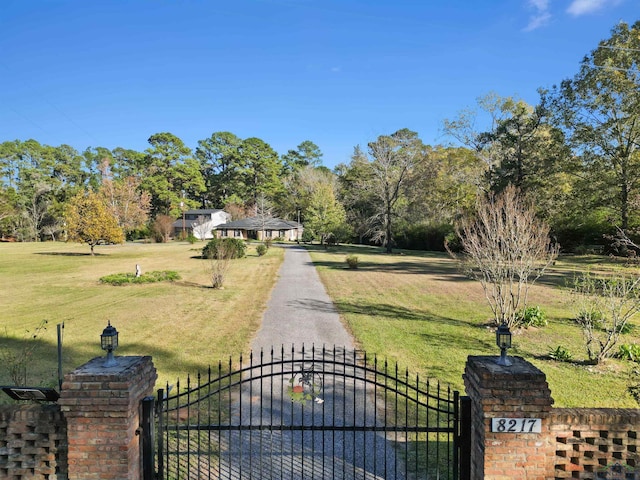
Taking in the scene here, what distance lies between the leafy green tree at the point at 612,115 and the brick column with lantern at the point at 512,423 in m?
26.0

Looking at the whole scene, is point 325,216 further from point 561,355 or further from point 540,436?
point 540,436

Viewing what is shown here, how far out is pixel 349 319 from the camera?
11898 mm

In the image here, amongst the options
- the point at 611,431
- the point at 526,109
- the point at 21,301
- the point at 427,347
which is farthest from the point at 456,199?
the point at 611,431

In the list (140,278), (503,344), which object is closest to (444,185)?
(140,278)

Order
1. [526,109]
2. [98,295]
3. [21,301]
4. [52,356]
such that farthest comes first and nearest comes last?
[526,109], [98,295], [21,301], [52,356]

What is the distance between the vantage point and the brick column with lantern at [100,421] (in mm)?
3457

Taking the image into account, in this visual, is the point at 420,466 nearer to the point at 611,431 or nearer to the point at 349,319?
the point at 611,431

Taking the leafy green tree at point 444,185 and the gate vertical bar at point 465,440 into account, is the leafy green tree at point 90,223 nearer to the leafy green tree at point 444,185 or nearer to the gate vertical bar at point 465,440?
the leafy green tree at point 444,185

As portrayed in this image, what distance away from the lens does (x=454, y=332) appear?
1047 cm

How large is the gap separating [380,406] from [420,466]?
5.21 feet

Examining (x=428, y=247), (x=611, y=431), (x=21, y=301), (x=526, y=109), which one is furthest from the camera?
(x=428, y=247)

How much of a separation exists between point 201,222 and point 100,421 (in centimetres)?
6724

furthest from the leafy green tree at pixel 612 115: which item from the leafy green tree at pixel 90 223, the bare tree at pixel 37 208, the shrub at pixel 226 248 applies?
the bare tree at pixel 37 208

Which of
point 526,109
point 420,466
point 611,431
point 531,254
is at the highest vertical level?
point 526,109
